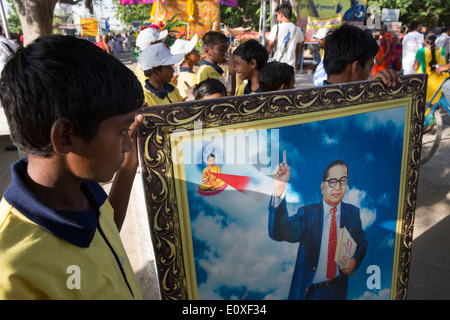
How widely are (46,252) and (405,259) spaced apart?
1.78 meters

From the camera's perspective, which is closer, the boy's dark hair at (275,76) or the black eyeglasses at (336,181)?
the black eyeglasses at (336,181)

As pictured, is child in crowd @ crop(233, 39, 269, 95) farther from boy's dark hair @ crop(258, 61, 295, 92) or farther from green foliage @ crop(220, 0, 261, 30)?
green foliage @ crop(220, 0, 261, 30)

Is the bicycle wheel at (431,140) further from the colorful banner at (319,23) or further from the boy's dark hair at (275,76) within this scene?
the colorful banner at (319,23)

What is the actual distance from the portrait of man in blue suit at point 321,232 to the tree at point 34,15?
165 inches

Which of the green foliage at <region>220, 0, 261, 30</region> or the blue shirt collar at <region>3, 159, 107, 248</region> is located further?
the green foliage at <region>220, 0, 261, 30</region>

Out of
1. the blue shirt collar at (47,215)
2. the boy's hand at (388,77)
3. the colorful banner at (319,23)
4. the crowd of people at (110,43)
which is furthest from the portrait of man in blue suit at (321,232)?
the colorful banner at (319,23)

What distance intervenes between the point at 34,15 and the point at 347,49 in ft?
13.0

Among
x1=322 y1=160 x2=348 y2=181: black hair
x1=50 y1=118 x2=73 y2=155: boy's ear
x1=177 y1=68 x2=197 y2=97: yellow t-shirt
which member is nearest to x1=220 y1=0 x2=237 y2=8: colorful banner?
x1=177 y1=68 x2=197 y2=97: yellow t-shirt

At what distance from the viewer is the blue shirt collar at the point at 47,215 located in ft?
2.54

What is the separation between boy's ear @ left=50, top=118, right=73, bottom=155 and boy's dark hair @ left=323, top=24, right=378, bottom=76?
1767 millimetres

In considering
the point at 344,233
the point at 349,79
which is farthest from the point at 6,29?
the point at 344,233

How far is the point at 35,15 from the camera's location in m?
4.21

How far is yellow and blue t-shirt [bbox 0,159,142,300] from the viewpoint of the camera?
0.71 metres

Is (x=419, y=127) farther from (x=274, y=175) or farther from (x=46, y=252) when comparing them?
(x=46, y=252)
